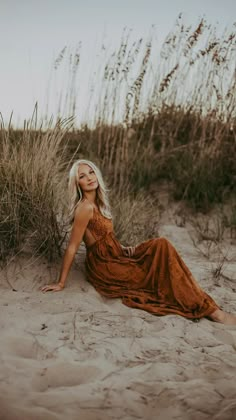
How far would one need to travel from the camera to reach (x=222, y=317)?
244 centimetres

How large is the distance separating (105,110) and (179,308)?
107 inches

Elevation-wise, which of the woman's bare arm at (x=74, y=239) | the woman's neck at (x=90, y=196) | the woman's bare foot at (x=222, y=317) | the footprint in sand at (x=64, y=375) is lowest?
the footprint in sand at (x=64, y=375)

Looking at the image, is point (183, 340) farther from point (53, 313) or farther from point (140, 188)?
point (140, 188)

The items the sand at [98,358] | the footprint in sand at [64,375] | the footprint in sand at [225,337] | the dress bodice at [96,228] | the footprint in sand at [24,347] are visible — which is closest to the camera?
the sand at [98,358]

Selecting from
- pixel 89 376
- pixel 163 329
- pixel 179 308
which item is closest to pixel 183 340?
pixel 163 329

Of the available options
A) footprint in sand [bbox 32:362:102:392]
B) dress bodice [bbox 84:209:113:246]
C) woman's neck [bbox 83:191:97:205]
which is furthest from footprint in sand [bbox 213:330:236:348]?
woman's neck [bbox 83:191:97:205]

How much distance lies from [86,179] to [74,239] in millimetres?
359

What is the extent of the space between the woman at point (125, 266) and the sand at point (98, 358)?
8 centimetres

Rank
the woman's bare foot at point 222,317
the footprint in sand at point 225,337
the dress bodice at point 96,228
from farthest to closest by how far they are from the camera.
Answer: the dress bodice at point 96,228 < the woman's bare foot at point 222,317 < the footprint in sand at point 225,337

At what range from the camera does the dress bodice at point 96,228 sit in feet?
8.62

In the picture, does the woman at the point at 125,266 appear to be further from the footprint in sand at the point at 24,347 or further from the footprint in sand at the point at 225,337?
the footprint in sand at the point at 24,347

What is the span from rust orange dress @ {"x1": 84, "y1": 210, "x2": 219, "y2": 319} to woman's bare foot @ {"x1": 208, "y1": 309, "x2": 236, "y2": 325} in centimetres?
3

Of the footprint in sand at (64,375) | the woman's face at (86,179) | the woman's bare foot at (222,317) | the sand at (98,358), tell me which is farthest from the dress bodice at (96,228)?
the footprint in sand at (64,375)

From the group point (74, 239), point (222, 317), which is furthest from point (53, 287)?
point (222, 317)
